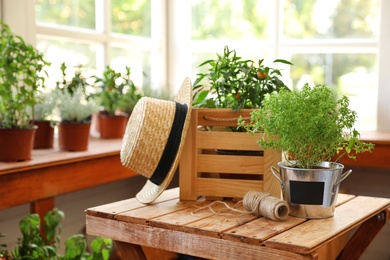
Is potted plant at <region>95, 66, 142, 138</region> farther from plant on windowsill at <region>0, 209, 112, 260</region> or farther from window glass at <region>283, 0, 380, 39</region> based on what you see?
window glass at <region>283, 0, 380, 39</region>

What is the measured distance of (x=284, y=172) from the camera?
1.64 metres

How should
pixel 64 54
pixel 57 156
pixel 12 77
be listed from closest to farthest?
1. pixel 12 77
2. pixel 57 156
3. pixel 64 54

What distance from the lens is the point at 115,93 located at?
11.0ft

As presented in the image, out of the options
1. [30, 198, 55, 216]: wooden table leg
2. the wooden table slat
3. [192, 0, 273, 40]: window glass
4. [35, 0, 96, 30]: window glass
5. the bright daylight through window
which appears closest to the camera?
the wooden table slat

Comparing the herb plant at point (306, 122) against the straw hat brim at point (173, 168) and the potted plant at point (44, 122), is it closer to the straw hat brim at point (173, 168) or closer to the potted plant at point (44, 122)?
the straw hat brim at point (173, 168)

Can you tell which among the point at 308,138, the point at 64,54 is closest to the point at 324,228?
the point at 308,138

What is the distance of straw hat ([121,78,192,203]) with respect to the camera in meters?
1.79

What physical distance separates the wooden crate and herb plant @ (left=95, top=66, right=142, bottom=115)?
1441 mm

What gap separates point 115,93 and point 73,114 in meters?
0.48

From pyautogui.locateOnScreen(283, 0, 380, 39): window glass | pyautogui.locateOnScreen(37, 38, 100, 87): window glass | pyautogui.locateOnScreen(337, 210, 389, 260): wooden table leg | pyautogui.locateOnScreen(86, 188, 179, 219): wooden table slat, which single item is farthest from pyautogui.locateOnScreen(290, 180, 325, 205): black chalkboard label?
pyautogui.locateOnScreen(283, 0, 380, 39): window glass

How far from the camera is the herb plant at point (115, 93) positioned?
329cm

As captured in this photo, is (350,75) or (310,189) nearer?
(310,189)

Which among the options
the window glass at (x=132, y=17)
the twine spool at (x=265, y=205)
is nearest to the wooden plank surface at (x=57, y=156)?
the window glass at (x=132, y=17)

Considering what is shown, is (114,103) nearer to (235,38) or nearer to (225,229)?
(235,38)
